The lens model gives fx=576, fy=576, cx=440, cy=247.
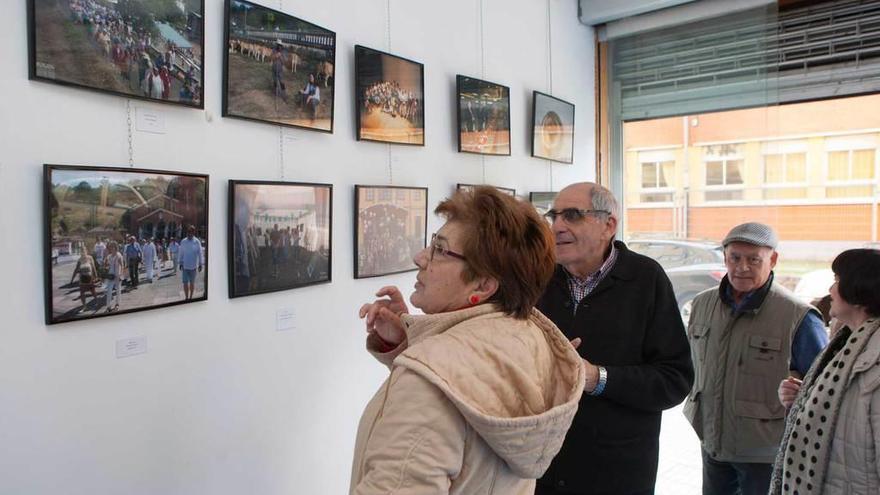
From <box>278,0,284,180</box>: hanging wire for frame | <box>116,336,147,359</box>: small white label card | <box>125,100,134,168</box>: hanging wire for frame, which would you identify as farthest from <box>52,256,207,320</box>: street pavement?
<box>278,0,284,180</box>: hanging wire for frame

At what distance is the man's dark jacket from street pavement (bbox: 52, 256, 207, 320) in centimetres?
130

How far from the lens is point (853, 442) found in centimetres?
162

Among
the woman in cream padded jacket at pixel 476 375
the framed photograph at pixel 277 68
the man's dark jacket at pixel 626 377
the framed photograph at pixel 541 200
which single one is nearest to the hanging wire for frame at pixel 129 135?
the framed photograph at pixel 277 68

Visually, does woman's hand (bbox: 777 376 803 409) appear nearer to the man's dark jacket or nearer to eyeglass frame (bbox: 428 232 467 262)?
the man's dark jacket

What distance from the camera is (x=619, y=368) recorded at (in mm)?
1706

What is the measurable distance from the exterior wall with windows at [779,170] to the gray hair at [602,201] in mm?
2665

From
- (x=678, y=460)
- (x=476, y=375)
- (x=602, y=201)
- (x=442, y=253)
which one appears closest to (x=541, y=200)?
(x=602, y=201)

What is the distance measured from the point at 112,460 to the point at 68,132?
1.00 m

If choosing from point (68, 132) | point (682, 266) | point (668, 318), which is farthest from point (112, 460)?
point (682, 266)

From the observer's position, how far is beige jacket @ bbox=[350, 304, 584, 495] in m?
0.90

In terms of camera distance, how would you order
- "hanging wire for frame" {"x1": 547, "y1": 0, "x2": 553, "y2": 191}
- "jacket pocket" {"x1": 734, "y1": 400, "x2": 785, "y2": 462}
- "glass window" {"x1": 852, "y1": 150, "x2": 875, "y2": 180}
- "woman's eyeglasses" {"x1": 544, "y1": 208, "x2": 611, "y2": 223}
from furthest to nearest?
"hanging wire for frame" {"x1": 547, "y1": 0, "x2": 553, "y2": 191}
"glass window" {"x1": 852, "y1": 150, "x2": 875, "y2": 180}
"jacket pocket" {"x1": 734, "y1": 400, "x2": 785, "y2": 462}
"woman's eyeglasses" {"x1": 544, "y1": 208, "x2": 611, "y2": 223}

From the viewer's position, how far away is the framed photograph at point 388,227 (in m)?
2.64

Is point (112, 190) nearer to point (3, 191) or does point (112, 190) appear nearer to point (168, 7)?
point (3, 191)

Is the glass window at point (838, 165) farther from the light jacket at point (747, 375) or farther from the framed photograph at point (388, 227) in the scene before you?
the framed photograph at point (388, 227)
